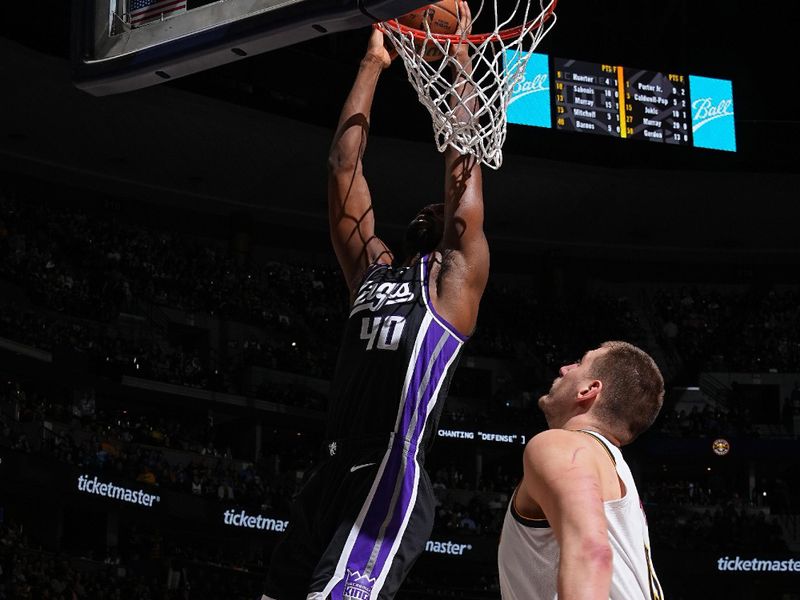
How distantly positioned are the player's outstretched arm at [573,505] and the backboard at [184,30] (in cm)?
154

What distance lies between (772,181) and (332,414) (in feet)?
71.8

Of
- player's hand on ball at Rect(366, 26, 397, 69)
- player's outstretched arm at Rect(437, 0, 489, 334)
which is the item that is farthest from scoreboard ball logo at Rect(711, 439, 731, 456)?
player's outstretched arm at Rect(437, 0, 489, 334)

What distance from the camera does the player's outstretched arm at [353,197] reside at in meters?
4.05

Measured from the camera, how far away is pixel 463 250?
3.71m

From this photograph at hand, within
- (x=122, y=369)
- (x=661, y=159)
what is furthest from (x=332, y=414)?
(x=661, y=159)

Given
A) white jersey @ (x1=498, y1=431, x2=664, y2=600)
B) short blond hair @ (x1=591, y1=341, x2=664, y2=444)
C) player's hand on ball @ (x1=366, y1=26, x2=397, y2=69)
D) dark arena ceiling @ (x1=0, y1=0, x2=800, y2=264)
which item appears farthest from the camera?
dark arena ceiling @ (x1=0, y1=0, x2=800, y2=264)

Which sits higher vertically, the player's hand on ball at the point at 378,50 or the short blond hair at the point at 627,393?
the player's hand on ball at the point at 378,50

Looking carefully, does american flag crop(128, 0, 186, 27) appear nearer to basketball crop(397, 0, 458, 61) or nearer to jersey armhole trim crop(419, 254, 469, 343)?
basketball crop(397, 0, 458, 61)

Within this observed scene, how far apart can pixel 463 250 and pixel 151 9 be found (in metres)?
1.56

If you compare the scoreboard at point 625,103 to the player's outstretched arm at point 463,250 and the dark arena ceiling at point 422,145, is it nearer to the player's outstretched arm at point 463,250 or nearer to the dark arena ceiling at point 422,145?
the dark arena ceiling at point 422,145

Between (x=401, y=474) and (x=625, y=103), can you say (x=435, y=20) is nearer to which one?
(x=401, y=474)

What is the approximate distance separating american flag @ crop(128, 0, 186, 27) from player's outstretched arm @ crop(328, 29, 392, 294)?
74 cm

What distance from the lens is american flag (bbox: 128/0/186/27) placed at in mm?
4148

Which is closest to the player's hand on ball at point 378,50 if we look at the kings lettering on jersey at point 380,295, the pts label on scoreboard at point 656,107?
the kings lettering on jersey at point 380,295
